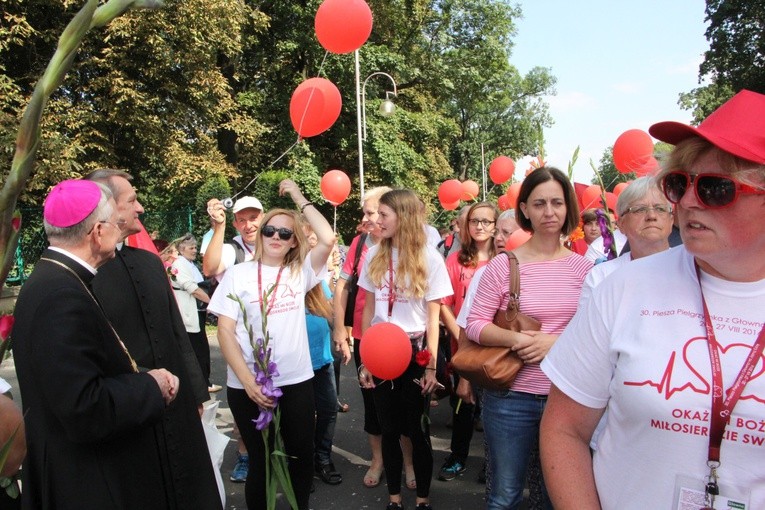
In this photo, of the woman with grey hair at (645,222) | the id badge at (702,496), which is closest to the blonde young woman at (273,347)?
the woman with grey hair at (645,222)

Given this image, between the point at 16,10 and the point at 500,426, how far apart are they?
14874 mm

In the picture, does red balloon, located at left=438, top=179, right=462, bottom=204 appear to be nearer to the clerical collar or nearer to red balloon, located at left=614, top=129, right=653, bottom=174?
red balloon, located at left=614, top=129, right=653, bottom=174

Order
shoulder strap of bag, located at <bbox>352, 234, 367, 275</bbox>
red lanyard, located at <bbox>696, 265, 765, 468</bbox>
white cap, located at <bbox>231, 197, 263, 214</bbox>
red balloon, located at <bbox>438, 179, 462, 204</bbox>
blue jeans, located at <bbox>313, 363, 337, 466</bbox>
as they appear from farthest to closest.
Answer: red balloon, located at <bbox>438, 179, 462, 204</bbox>
white cap, located at <bbox>231, 197, 263, 214</bbox>
shoulder strap of bag, located at <bbox>352, 234, 367, 275</bbox>
blue jeans, located at <bbox>313, 363, 337, 466</bbox>
red lanyard, located at <bbox>696, 265, 765, 468</bbox>

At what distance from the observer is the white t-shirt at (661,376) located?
1201 mm

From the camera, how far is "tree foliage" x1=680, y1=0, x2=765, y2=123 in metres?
22.9

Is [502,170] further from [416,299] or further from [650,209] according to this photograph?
[650,209]

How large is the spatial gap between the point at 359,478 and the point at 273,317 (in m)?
1.75

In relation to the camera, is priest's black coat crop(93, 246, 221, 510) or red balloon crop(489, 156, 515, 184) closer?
priest's black coat crop(93, 246, 221, 510)

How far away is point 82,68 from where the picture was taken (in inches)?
568

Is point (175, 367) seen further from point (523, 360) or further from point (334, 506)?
point (334, 506)

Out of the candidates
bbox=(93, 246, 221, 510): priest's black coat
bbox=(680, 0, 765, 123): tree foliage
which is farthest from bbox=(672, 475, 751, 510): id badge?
bbox=(680, 0, 765, 123): tree foliage

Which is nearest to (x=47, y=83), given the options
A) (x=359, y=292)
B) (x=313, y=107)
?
(x=359, y=292)

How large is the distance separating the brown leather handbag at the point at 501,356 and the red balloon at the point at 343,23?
12.0 feet

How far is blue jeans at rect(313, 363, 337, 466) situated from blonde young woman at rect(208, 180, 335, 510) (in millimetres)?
932
